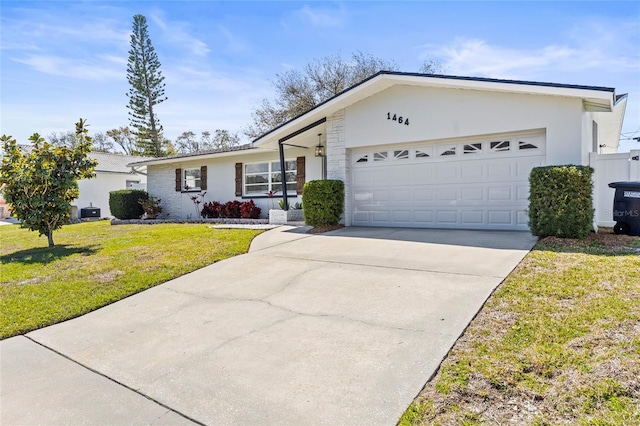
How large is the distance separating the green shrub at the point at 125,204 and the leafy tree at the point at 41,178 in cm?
806

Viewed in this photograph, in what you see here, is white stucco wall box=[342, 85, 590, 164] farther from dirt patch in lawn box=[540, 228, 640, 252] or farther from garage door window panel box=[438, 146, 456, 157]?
dirt patch in lawn box=[540, 228, 640, 252]

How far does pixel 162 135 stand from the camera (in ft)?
114

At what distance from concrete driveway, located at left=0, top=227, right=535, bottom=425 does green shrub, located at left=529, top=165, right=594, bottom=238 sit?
132 cm

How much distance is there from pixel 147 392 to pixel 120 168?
25.8 meters

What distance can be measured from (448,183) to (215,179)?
33.8 ft

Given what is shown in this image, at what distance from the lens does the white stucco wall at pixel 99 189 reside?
76.4ft

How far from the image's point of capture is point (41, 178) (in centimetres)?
891

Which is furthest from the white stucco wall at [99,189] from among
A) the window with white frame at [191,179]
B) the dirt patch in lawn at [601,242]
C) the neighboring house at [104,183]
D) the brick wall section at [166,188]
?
the dirt patch in lawn at [601,242]

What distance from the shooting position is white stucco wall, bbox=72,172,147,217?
23.3 meters

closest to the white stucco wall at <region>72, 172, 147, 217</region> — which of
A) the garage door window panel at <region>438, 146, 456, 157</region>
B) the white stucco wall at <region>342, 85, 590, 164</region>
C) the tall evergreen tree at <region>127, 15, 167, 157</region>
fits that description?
the tall evergreen tree at <region>127, 15, 167, 157</region>

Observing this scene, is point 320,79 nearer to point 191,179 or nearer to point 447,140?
point 191,179

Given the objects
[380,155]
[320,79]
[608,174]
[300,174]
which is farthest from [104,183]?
[608,174]

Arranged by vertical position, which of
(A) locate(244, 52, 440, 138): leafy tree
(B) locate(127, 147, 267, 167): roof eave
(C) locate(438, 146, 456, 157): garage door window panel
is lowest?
(C) locate(438, 146, 456, 157): garage door window panel

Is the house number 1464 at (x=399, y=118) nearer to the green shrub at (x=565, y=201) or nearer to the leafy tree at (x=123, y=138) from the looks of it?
the green shrub at (x=565, y=201)
